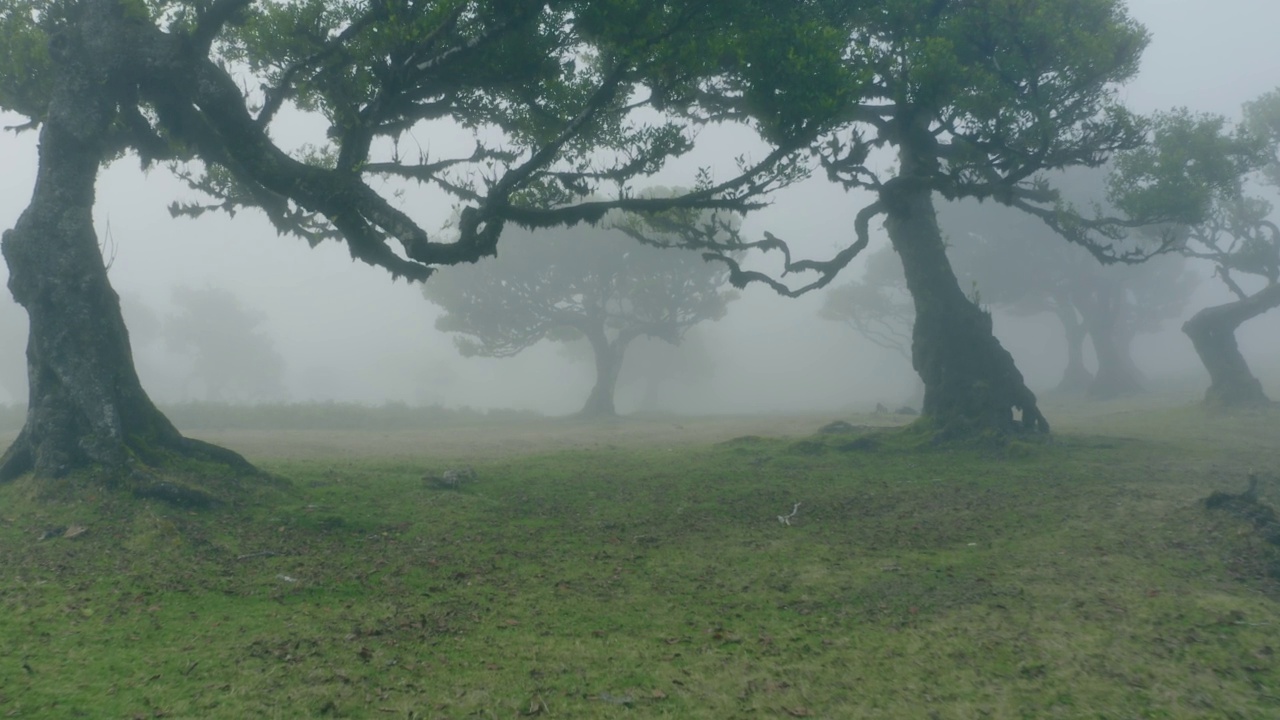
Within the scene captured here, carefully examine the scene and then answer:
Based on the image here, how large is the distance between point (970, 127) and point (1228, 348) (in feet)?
55.3

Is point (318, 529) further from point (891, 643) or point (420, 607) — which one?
point (891, 643)

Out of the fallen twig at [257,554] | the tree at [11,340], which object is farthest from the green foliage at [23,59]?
the tree at [11,340]

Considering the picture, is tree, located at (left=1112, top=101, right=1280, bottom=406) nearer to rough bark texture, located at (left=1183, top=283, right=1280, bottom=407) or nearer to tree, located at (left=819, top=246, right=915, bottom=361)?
rough bark texture, located at (left=1183, top=283, right=1280, bottom=407)

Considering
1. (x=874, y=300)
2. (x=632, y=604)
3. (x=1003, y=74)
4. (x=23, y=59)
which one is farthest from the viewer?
(x=874, y=300)

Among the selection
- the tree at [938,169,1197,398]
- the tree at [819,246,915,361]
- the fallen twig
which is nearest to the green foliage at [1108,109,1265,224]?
the fallen twig

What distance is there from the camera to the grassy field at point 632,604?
13.4 ft

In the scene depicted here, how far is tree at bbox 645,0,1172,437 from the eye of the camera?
1374 cm

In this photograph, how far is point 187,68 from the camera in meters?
9.15

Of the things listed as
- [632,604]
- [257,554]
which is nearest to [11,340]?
[257,554]

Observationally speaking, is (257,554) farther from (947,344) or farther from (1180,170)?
(1180,170)

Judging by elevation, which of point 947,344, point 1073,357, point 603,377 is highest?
point 1073,357

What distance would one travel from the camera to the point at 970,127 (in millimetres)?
14336

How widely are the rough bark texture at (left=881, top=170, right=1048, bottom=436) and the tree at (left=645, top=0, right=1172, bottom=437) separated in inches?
1.1

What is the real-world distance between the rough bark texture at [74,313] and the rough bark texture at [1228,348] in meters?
28.3
